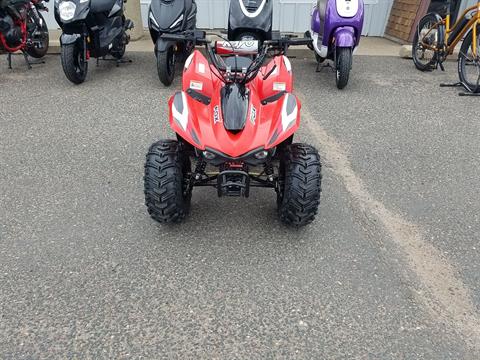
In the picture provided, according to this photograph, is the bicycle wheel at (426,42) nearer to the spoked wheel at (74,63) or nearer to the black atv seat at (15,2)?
the spoked wheel at (74,63)

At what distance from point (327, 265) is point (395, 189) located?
3.93 feet

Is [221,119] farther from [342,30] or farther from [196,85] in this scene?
[342,30]

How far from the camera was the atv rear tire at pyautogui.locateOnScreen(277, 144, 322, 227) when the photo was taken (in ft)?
7.95

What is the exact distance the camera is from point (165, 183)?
2.41 m

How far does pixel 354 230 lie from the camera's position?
274 cm

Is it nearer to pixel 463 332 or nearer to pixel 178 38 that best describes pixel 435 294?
pixel 463 332

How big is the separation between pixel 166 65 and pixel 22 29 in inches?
92.4

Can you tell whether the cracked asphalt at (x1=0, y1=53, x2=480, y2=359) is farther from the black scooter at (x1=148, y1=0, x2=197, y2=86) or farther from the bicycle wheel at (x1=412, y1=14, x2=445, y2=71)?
the bicycle wheel at (x1=412, y1=14, x2=445, y2=71)

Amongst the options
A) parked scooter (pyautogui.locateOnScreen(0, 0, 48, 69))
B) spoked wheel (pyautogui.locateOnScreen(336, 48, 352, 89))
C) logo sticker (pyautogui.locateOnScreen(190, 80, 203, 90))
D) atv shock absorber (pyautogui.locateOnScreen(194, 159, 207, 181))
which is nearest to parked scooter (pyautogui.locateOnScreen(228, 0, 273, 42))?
spoked wheel (pyautogui.locateOnScreen(336, 48, 352, 89))

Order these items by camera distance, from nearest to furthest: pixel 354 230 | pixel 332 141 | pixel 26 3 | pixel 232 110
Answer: pixel 232 110, pixel 354 230, pixel 332 141, pixel 26 3

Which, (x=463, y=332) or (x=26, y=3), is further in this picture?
(x=26, y=3)

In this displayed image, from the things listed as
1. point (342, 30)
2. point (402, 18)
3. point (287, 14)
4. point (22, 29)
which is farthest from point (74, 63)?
point (402, 18)

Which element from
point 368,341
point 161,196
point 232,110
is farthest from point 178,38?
point 368,341

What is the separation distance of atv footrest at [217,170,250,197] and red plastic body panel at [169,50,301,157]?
120mm
